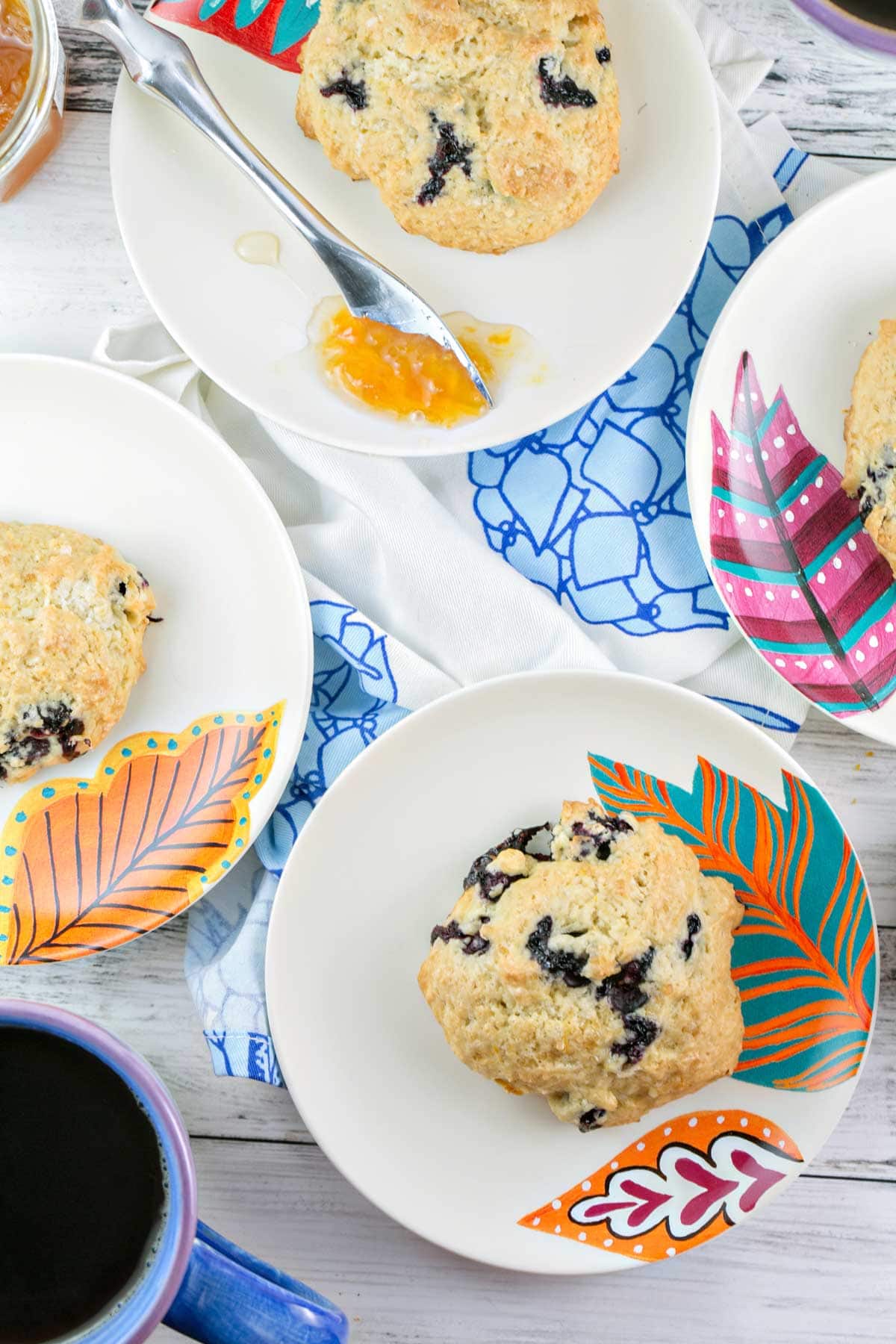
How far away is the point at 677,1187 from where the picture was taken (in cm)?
198

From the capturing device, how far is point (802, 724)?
2.17 meters

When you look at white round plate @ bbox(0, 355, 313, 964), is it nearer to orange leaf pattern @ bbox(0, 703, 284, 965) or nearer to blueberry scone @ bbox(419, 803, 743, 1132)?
orange leaf pattern @ bbox(0, 703, 284, 965)

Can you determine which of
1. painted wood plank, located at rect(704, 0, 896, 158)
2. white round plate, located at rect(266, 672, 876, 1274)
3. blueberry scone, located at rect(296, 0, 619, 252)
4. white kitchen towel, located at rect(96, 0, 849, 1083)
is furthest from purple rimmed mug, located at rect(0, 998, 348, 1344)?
painted wood plank, located at rect(704, 0, 896, 158)

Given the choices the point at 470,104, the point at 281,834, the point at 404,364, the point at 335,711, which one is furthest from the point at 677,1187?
the point at 470,104

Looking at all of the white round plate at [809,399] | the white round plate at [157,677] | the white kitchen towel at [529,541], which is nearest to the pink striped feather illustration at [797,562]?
the white round plate at [809,399]

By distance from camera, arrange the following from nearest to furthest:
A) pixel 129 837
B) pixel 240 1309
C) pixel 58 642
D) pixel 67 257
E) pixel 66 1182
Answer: pixel 240 1309 → pixel 66 1182 → pixel 58 642 → pixel 129 837 → pixel 67 257

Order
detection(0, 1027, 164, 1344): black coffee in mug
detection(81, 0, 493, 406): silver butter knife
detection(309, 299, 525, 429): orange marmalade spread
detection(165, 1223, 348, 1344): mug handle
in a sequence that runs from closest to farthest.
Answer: detection(165, 1223, 348, 1344): mug handle → detection(0, 1027, 164, 1344): black coffee in mug → detection(81, 0, 493, 406): silver butter knife → detection(309, 299, 525, 429): orange marmalade spread

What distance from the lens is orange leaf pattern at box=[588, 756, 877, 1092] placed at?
6.48 feet

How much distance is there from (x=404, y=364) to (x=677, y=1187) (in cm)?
145

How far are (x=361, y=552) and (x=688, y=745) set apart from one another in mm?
657

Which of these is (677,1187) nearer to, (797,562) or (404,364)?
(797,562)

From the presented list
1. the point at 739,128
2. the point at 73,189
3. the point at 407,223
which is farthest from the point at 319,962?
the point at 739,128

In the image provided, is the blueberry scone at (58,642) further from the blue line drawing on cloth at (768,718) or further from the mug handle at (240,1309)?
the blue line drawing on cloth at (768,718)

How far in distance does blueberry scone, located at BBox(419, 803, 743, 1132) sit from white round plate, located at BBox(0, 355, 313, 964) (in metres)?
0.44
